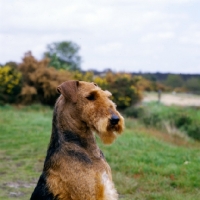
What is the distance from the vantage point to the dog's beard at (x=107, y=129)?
4.06 meters

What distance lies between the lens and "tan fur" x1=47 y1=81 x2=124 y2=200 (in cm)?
413

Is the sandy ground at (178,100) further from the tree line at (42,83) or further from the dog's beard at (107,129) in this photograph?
the dog's beard at (107,129)

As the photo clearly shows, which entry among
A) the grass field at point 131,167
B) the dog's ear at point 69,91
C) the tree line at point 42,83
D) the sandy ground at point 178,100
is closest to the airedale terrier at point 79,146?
the dog's ear at point 69,91

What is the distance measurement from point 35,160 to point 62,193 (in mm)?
6747

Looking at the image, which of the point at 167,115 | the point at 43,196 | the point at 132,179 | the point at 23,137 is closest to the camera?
the point at 43,196

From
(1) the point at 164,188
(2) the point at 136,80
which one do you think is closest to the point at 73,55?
(2) the point at 136,80

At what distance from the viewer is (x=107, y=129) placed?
4105mm

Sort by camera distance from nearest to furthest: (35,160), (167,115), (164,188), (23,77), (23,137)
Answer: (164,188) → (35,160) → (23,137) → (167,115) → (23,77)

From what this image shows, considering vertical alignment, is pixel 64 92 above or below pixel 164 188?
above

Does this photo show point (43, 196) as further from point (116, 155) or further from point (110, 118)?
point (116, 155)

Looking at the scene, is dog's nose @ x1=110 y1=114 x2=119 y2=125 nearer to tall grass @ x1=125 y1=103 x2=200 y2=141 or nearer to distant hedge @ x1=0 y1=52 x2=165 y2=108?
tall grass @ x1=125 y1=103 x2=200 y2=141

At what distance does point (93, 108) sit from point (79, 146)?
1.33 feet

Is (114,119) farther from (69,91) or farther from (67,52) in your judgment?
(67,52)

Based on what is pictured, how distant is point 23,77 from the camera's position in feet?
96.2
